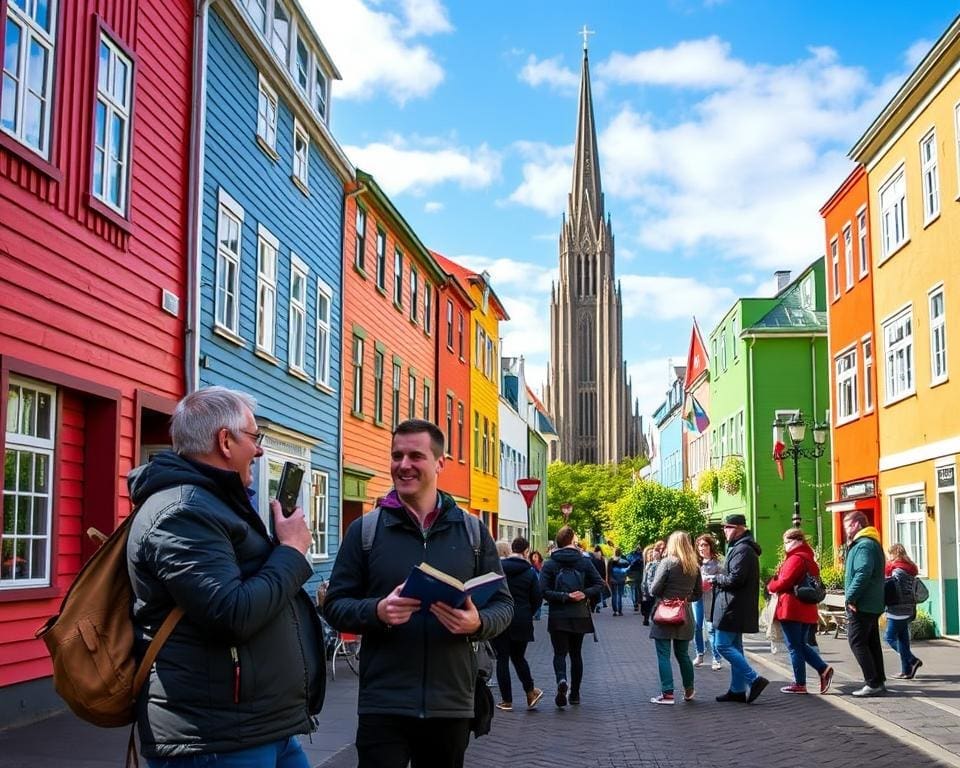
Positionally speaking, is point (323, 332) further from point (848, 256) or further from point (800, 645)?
point (848, 256)

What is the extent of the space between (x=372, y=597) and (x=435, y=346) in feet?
93.4

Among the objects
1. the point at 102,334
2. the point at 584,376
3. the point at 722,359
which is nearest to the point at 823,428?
the point at 102,334

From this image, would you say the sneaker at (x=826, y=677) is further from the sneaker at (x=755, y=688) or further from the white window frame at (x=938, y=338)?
the white window frame at (x=938, y=338)

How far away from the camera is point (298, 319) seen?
19453mm

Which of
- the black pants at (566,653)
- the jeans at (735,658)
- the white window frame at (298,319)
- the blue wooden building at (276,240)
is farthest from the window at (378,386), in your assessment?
the jeans at (735,658)

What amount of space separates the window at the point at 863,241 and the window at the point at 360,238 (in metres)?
10.6

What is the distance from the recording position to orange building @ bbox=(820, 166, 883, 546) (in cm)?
2530

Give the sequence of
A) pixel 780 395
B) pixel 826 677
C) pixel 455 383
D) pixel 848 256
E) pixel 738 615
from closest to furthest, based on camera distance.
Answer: pixel 738 615, pixel 826 677, pixel 848 256, pixel 455 383, pixel 780 395

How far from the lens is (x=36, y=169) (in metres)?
→ 10.0

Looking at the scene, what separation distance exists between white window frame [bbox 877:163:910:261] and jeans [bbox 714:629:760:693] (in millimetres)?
12458

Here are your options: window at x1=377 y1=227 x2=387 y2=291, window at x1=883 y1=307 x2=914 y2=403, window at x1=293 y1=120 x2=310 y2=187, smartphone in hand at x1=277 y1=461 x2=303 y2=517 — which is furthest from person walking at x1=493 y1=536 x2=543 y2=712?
A: window at x1=377 y1=227 x2=387 y2=291

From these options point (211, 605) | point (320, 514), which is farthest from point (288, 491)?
point (320, 514)

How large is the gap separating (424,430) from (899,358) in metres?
20.3

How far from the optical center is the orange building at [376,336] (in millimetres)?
23219
